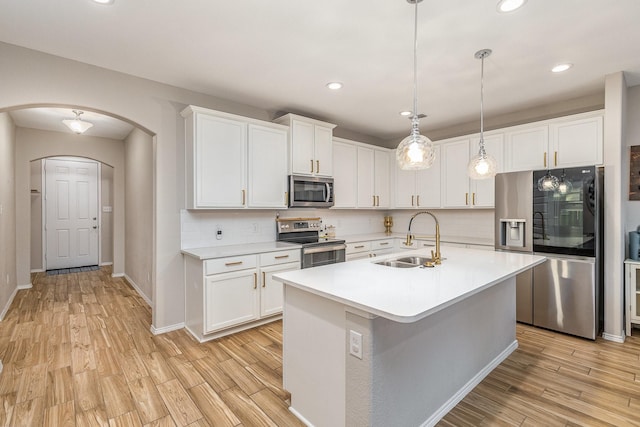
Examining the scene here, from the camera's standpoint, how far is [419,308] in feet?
4.44

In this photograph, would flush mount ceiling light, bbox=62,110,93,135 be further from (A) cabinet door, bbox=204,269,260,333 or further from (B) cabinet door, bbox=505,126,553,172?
(B) cabinet door, bbox=505,126,553,172

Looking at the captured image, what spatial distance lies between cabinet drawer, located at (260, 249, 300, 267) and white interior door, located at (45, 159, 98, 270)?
5.70m

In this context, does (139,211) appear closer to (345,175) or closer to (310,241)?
(310,241)

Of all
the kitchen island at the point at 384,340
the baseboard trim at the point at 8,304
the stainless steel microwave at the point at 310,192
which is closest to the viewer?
the kitchen island at the point at 384,340

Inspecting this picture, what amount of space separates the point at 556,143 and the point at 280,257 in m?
3.38

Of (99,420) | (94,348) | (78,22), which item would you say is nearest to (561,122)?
(78,22)

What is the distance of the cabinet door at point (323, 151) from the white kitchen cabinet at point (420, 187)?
4.81 ft

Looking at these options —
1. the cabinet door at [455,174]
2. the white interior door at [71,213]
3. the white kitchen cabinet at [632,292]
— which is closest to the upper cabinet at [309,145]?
the cabinet door at [455,174]

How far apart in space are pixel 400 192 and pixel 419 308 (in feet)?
13.2

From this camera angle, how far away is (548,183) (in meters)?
3.26

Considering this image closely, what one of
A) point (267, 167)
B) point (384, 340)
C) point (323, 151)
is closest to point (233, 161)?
point (267, 167)

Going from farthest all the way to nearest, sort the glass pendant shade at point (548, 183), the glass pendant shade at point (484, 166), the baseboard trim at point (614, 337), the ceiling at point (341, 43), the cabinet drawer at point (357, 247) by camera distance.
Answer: the cabinet drawer at point (357, 247) → the glass pendant shade at point (548, 183) → the baseboard trim at point (614, 337) → the glass pendant shade at point (484, 166) → the ceiling at point (341, 43)

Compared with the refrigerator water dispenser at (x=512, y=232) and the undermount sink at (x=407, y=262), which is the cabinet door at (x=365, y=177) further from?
the undermount sink at (x=407, y=262)

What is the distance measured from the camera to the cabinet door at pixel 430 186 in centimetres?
467
